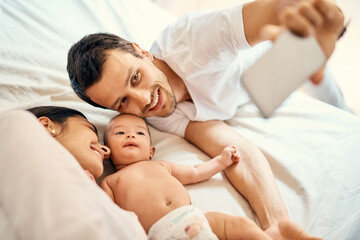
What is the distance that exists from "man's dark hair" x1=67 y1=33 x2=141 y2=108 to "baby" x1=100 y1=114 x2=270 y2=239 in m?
0.17

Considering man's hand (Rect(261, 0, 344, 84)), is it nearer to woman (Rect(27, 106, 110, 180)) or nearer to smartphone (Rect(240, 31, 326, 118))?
smartphone (Rect(240, 31, 326, 118))

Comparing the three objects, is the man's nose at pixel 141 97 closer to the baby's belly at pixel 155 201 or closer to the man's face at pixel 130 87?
the man's face at pixel 130 87

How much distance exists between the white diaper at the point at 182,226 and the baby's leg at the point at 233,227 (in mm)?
36

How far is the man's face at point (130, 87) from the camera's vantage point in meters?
1.03

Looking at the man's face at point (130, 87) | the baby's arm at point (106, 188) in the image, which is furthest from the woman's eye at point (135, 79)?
the baby's arm at point (106, 188)

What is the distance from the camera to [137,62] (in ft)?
3.61

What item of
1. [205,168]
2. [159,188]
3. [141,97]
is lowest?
[205,168]

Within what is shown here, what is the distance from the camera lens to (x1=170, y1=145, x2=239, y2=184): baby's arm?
0.99m

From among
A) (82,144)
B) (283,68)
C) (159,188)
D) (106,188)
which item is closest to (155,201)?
(159,188)

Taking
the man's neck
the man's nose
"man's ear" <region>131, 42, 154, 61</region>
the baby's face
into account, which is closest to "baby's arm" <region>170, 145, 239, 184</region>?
the baby's face

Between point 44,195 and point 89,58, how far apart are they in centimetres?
66

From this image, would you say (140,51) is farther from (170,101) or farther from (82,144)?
(82,144)

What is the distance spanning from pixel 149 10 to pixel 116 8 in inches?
8.7

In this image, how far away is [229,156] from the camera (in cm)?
105
